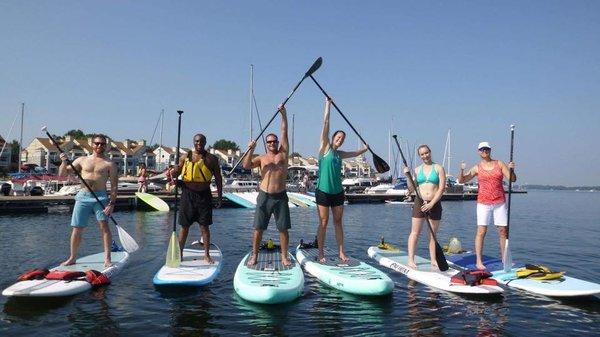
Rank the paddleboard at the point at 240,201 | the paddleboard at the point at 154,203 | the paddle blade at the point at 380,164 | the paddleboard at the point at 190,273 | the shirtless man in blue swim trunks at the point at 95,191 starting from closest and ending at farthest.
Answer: the paddleboard at the point at 190,273 < the shirtless man in blue swim trunks at the point at 95,191 < the paddle blade at the point at 380,164 < the paddleboard at the point at 154,203 < the paddleboard at the point at 240,201

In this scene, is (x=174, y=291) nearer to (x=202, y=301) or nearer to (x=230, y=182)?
(x=202, y=301)

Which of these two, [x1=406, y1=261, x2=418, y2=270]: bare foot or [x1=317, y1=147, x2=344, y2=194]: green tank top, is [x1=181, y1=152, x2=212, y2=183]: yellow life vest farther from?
[x1=406, y1=261, x2=418, y2=270]: bare foot

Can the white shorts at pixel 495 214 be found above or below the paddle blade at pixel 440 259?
above

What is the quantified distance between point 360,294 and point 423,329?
55.2 inches

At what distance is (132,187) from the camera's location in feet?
129

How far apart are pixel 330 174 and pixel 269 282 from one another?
234 centimetres

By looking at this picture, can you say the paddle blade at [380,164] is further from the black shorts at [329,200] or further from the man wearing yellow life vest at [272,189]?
the man wearing yellow life vest at [272,189]

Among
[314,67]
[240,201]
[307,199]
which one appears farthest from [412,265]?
[307,199]

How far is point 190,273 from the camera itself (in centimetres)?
718

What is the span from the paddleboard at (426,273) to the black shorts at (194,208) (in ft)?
12.6

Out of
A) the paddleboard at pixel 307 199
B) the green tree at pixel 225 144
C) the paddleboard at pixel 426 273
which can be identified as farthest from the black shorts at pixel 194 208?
the green tree at pixel 225 144

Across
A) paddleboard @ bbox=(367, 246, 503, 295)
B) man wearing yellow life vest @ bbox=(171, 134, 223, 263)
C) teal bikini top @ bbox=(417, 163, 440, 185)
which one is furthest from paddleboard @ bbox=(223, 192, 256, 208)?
teal bikini top @ bbox=(417, 163, 440, 185)

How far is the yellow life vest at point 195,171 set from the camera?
7.65 metres

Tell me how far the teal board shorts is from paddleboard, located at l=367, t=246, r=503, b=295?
18.3 ft
